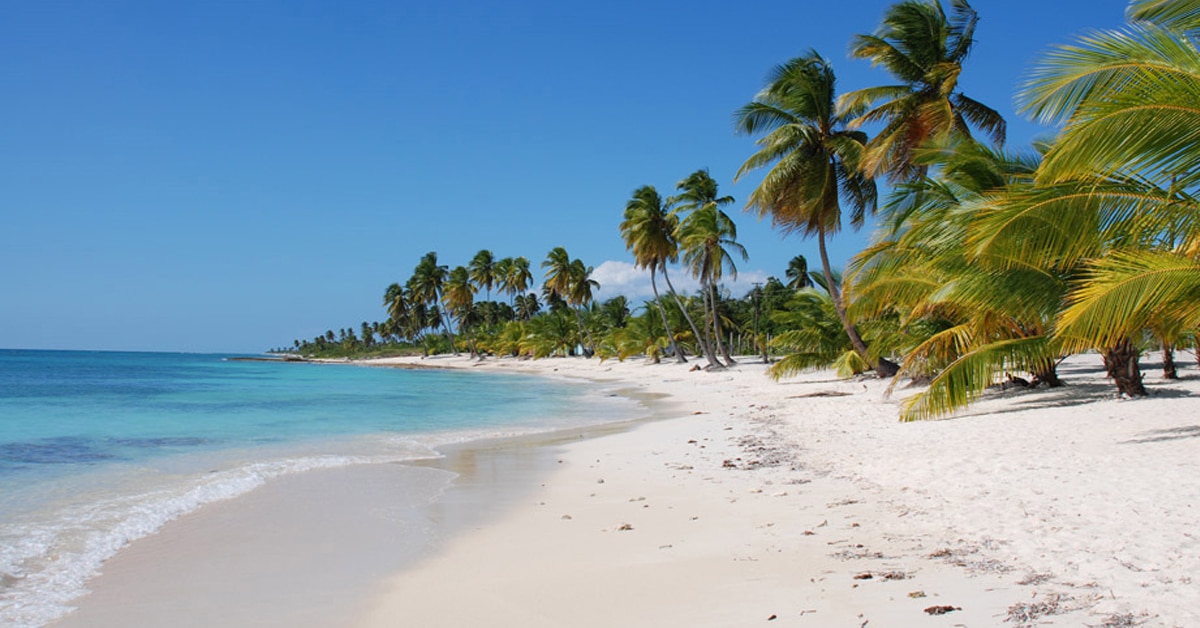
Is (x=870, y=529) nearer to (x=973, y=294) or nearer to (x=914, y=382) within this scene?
(x=973, y=294)

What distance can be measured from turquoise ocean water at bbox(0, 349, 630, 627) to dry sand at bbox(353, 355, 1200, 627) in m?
2.88

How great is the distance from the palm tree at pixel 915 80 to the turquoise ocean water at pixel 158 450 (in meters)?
9.58

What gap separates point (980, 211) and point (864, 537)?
4.33 m

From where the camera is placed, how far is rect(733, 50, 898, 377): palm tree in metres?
19.3

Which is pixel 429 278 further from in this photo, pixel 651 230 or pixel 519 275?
pixel 651 230

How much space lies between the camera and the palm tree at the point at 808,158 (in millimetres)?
19344

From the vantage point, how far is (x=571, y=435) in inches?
524

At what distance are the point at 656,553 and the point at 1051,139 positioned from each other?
9714mm

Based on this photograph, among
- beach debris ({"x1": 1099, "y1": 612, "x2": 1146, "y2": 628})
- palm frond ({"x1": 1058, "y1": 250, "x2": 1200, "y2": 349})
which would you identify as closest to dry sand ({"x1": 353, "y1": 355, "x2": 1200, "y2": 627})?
beach debris ({"x1": 1099, "y1": 612, "x2": 1146, "y2": 628})

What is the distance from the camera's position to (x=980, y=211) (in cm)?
761

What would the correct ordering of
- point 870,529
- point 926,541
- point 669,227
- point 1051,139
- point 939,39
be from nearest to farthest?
1. point 926,541
2. point 870,529
3. point 1051,139
4. point 939,39
5. point 669,227

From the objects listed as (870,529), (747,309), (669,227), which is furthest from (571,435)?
(747,309)

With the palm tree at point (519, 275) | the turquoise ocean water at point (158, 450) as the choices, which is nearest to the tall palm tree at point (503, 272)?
the palm tree at point (519, 275)

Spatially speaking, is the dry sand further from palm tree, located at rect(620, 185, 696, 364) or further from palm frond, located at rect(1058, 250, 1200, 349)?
→ palm tree, located at rect(620, 185, 696, 364)
